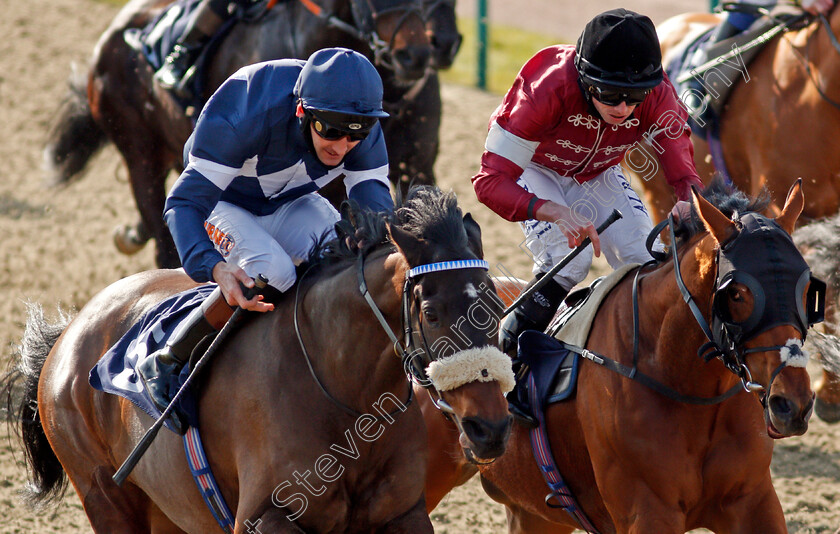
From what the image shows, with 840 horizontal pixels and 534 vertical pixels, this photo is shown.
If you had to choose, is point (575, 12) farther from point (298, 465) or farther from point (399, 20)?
point (298, 465)

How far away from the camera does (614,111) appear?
383 centimetres

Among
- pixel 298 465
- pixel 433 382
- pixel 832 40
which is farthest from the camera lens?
pixel 832 40

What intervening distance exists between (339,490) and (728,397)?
1.23 metres

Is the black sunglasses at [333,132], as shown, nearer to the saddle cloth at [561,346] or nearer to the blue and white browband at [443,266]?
the blue and white browband at [443,266]

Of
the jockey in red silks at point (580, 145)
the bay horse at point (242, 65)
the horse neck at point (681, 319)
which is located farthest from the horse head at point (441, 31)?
the horse neck at point (681, 319)

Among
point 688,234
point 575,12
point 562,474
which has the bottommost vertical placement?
point 575,12

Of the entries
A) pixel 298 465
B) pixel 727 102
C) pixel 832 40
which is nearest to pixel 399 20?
pixel 727 102

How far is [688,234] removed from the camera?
3.58 metres

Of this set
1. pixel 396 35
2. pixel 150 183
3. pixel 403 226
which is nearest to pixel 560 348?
pixel 403 226

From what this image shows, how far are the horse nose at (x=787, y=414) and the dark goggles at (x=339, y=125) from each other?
1429 millimetres

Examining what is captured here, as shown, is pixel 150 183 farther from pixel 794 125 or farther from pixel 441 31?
pixel 794 125

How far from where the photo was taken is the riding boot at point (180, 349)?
3.64 m

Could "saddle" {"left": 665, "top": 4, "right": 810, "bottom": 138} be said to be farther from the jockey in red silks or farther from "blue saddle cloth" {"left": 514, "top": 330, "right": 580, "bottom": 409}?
"blue saddle cloth" {"left": 514, "top": 330, "right": 580, "bottom": 409}

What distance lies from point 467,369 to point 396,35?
3.95 m
